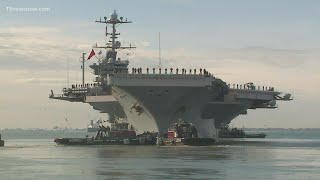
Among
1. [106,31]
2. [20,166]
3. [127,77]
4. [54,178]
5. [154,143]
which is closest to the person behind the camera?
[54,178]

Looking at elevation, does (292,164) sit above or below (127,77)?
below

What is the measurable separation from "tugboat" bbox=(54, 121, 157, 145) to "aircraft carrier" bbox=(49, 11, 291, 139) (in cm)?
120

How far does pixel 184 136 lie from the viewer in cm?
6669

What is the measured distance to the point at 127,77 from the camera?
64.4 metres

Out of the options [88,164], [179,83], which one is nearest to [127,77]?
[179,83]

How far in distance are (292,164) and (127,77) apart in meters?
27.5

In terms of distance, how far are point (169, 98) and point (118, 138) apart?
26.9 feet

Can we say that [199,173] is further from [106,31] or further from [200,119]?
[106,31]

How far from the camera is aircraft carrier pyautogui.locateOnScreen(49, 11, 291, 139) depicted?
213 ft

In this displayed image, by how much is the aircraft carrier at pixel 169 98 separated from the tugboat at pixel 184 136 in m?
2.62

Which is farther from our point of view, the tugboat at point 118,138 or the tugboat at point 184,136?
the tugboat at point 118,138

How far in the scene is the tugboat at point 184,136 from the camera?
217ft

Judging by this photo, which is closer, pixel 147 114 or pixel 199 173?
pixel 199 173

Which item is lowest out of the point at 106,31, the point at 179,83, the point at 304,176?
the point at 304,176
